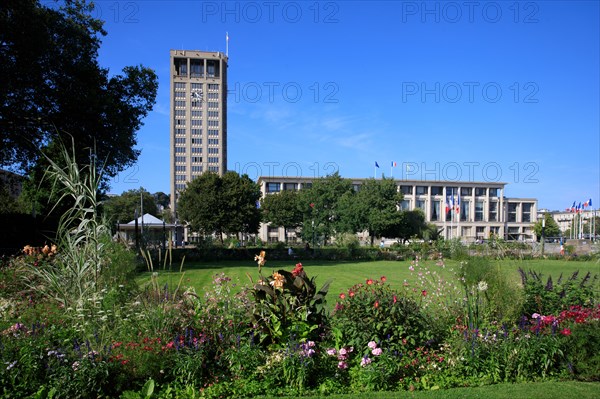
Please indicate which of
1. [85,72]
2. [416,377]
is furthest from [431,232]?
[416,377]

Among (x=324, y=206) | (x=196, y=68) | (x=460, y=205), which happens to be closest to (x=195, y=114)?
(x=196, y=68)

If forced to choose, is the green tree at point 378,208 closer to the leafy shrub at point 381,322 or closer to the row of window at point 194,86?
the leafy shrub at point 381,322

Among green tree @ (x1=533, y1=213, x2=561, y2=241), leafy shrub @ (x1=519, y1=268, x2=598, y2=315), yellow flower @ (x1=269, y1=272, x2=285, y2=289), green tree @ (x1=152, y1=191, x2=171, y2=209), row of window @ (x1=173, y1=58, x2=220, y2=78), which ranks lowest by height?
green tree @ (x1=533, y1=213, x2=561, y2=241)

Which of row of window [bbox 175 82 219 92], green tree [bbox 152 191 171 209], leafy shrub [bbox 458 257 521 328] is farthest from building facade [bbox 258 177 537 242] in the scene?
leafy shrub [bbox 458 257 521 328]

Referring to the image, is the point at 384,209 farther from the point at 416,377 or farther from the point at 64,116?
the point at 416,377

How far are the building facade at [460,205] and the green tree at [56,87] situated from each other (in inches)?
3247

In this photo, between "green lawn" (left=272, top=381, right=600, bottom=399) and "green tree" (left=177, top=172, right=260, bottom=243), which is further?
"green tree" (left=177, top=172, right=260, bottom=243)

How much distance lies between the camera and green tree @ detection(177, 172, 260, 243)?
6166cm

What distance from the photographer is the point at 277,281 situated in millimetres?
5840

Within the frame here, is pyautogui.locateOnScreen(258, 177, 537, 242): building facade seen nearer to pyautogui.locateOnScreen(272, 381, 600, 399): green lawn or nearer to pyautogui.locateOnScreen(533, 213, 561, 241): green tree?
pyautogui.locateOnScreen(533, 213, 561, 241): green tree

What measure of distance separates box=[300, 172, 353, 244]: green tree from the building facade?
1546 inches

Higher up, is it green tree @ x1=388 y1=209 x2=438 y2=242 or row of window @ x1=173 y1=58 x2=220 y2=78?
row of window @ x1=173 y1=58 x2=220 y2=78

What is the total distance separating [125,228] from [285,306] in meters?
40.5

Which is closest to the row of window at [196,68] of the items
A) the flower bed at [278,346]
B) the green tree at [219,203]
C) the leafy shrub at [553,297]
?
the green tree at [219,203]
